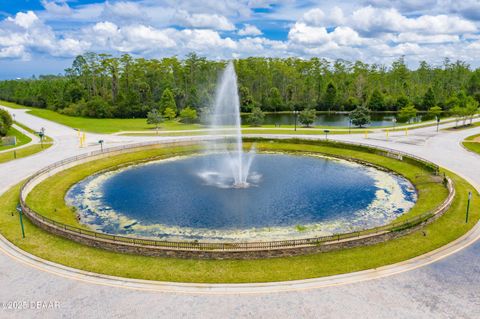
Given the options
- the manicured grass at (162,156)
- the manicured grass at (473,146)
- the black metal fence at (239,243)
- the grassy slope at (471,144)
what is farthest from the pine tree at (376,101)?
the black metal fence at (239,243)

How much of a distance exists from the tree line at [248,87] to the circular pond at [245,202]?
6123 centimetres

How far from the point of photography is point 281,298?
19.8m

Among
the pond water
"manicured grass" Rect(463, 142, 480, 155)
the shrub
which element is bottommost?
"manicured grass" Rect(463, 142, 480, 155)

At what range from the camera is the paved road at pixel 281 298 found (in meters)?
18.6

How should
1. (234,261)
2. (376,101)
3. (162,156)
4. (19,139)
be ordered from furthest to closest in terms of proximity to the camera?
(376,101) → (19,139) → (162,156) → (234,261)

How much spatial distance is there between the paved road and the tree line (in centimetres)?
8377

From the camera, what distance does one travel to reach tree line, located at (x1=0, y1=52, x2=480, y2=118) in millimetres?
114000

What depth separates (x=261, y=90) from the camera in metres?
141

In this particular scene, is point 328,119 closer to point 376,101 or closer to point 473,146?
point 376,101

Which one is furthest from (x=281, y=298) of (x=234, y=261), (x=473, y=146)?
(x=473, y=146)

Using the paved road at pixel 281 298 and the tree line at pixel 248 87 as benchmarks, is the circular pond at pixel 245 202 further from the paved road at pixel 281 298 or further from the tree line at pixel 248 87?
the tree line at pixel 248 87

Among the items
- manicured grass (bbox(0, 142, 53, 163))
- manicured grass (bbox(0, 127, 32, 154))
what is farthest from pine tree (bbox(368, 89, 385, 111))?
manicured grass (bbox(0, 127, 32, 154))

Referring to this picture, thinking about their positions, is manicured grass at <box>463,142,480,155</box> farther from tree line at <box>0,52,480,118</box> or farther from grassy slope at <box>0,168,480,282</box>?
tree line at <box>0,52,480,118</box>

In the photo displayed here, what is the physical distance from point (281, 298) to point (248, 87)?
124m
